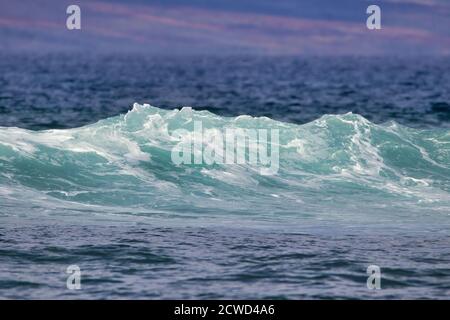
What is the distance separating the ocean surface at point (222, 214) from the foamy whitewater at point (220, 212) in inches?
1.5

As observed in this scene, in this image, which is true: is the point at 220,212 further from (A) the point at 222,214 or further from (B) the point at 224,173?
(B) the point at 224,173

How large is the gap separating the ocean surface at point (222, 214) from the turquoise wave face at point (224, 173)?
46mm

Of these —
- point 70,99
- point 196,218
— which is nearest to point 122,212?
point 196,218

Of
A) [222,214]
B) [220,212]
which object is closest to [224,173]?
[220,212]

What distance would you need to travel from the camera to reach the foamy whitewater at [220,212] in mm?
12961

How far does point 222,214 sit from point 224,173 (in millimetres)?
4480

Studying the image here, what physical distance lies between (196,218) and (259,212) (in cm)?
153

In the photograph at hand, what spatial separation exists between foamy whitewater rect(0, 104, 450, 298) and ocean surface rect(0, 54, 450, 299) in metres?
0.04

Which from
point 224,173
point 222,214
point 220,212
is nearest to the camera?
point 222,214

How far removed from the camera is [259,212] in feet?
60.9

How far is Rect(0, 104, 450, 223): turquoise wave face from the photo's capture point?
18.9m

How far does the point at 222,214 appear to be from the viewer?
59.7ft

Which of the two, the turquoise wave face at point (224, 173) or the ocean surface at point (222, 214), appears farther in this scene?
the turquoise wave face at point (224, 173)

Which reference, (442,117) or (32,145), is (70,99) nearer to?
(442,117)
